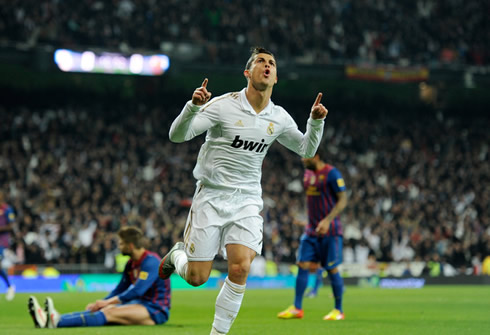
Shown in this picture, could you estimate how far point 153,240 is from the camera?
929 inches

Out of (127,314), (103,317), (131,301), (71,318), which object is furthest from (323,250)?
(71,318)

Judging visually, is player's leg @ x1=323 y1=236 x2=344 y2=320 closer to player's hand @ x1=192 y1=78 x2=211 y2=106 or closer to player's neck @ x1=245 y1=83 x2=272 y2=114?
player's neck @ x1=245 y1=83 x2=272 y2=114

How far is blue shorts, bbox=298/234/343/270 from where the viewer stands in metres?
11.2

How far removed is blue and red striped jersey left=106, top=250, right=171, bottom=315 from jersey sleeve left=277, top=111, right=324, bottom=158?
8.48ft

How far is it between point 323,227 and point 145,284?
2.70 m

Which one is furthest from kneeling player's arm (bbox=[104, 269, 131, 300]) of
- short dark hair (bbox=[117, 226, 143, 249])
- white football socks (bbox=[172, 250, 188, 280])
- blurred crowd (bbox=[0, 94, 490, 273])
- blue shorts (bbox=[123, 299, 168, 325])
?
blurred crowd (bbox=[0, 94, 490, 273])

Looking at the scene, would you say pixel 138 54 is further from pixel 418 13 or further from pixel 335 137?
pixel 418 13

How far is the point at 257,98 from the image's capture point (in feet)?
23.9

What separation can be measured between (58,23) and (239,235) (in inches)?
852

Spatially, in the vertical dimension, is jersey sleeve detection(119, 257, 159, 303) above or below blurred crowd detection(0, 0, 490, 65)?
below

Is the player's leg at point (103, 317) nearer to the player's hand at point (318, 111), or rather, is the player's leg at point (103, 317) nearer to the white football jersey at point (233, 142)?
the white football jersey at point (233, 142)

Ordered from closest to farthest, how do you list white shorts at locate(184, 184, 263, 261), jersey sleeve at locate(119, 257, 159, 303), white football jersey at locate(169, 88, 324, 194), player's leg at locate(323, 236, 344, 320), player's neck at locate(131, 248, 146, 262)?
white shorts at locate(184, 184, 263, 261), white football jersey at locate(169, 88, 324, 194), jersey sleeve at locate(119, 257, 159, 303), player's neck at locate(131, 248, 146, 262), player's leg at locate(323, 236, 344, 320)

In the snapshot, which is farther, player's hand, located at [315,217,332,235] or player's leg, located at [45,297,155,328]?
player's hand, located at [315,217,332,235]

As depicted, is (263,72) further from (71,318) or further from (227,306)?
(71,318)
